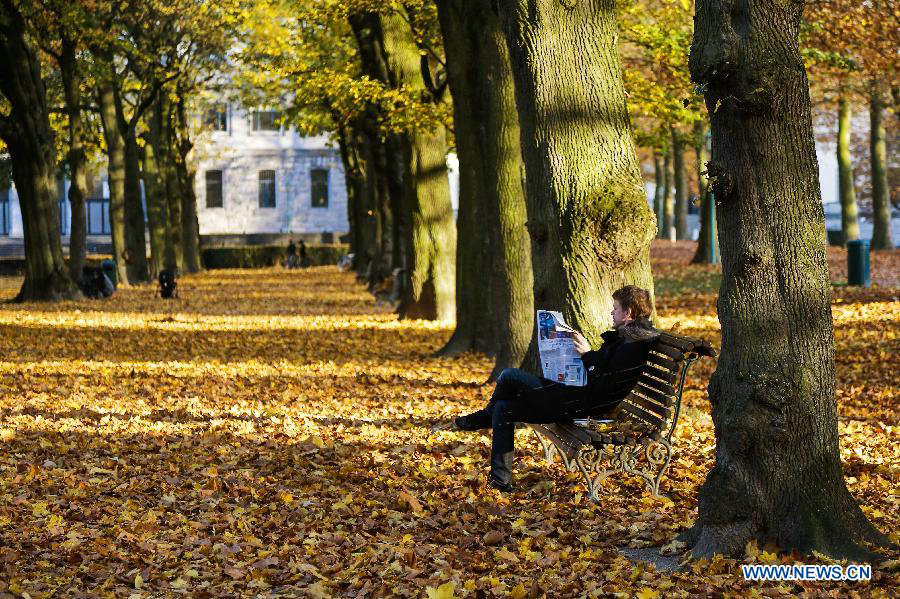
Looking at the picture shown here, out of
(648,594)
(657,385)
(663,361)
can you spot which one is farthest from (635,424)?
(648,594)

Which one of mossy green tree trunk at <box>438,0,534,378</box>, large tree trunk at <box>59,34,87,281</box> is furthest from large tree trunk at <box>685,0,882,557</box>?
large tree trunk at <box>59,34,87,281</box>

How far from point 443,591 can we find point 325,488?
3068 mm

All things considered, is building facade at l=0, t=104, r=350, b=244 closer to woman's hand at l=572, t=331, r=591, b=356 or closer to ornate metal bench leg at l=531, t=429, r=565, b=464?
ornate metal bench leg at l=531, t=429, r=565, b=464

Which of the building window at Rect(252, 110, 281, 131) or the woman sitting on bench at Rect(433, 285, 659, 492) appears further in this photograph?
the building window at Rect(252, 110, 281, 131)

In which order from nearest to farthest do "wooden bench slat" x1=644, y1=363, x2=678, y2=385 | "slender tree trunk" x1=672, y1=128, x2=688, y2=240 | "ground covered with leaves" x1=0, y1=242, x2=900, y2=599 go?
1. "ground covered with leaves" x1=0, y1=242, x2=900, y2=599
2. "wooden bench slat" x1=644, y1=363, x2=678, y2=385
3. "slender tree trunk" x1=672, y1=128, x2=688, y2=240

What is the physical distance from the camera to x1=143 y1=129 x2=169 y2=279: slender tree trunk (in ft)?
138

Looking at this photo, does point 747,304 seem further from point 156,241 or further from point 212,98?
point 212,98

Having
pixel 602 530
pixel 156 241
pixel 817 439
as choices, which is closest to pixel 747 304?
pixel 817 439

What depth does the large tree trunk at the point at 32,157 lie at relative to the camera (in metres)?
29.4

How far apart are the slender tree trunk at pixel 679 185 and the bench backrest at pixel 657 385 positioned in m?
29.6

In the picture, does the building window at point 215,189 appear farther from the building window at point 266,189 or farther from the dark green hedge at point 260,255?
the dark green hedge at point 260,255

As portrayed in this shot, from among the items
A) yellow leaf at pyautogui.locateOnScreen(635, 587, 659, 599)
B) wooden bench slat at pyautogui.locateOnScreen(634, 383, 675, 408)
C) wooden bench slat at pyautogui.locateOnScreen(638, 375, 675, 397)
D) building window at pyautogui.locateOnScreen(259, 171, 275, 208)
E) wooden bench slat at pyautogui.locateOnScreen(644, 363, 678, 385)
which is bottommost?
yellow leaf at pyautogui.locateOnScreen(635, 587, 659, 599)

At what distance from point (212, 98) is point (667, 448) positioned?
4898 centimetres

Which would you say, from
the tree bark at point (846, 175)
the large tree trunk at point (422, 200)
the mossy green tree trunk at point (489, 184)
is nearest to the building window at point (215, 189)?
the tree bark at point (846, 175)
